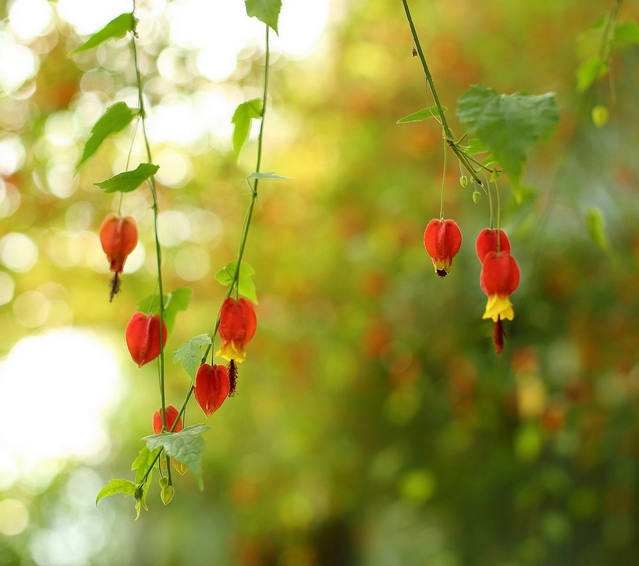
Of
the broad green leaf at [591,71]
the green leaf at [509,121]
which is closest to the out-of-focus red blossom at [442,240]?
the green leaf at [509,121]

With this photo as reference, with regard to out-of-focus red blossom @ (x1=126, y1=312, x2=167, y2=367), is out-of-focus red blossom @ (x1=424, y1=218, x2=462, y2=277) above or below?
above

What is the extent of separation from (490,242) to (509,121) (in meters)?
0.18

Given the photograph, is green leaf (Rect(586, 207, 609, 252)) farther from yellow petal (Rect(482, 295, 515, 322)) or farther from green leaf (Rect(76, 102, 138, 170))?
green leaf (Rect(76, 102, 138, 170))

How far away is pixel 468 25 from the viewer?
9.52 feet

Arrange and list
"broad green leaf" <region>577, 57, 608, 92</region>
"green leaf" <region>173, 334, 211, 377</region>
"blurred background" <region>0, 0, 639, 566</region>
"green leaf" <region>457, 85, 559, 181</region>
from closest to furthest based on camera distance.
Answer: "green leaf" <region>457, 85, 559, 181</region>, "green leaf" <region>173, 334, 211, 377</region>, "broad green leaf" <region>577, 57, 608, 92</region>, "blurred background" <region>0, 0, 639, 566</region>

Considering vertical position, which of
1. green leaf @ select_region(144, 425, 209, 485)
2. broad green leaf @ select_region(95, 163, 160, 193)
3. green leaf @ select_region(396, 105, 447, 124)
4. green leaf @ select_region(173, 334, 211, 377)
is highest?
green leaf @ select_region(396, 105, 447, 124)

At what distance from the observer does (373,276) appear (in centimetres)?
272

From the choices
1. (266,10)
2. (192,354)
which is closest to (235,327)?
(192,354)

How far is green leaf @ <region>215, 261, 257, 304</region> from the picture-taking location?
700 mm

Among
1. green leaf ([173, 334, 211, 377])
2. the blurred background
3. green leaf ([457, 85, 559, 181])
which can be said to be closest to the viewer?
green leaf ([457, 85, 559, 181])

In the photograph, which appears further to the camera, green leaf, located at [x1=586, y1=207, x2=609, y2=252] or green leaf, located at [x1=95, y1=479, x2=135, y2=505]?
green leaf, located at [x1=586, y1=207, x2=609, y2=252]

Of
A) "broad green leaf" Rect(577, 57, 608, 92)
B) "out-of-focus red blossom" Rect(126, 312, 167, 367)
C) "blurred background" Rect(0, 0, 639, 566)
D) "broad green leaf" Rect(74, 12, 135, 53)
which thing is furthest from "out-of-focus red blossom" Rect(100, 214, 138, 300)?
"blurred background" Rect(0, 0, 639, 566)

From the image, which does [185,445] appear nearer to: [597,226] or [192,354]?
[192,354]

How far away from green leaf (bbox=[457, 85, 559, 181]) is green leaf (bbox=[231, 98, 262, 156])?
9.4 inches
